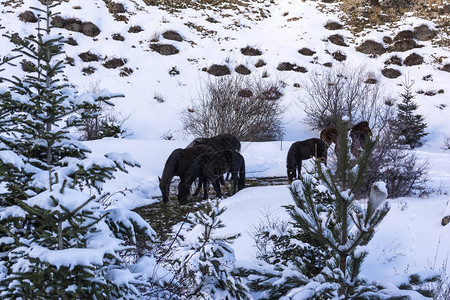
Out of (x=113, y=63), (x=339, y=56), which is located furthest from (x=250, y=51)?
(x=113, y=63)

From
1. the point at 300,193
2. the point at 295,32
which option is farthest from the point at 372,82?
the point at 300,193

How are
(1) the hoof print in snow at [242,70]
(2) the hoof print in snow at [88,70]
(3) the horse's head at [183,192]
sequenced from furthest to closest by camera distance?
(1) the hoof print in snow at [242,70] → (2) the hoof print in snow at [88,70] → (3) the horse's head at [183,192]

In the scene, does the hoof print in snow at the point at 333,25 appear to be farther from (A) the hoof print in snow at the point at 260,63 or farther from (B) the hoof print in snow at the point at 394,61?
(A) the hoof print in snow at the point at 260,63

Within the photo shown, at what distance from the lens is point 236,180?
391 inches

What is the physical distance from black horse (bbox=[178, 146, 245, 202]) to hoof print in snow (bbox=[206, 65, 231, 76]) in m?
16.3

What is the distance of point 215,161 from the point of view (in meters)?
9.60

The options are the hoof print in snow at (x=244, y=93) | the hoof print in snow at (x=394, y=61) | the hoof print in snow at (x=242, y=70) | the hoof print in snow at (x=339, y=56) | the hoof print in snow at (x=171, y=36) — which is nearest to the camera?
the hoof print in snow at (x=244, y=93)

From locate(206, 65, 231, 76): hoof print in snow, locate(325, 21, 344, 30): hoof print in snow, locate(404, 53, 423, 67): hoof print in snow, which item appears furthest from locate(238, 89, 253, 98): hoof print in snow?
locate(325, 21, 344, 30): hoof print in snow

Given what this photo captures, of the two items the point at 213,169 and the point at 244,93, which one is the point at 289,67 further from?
the point at 213,169

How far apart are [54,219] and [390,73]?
28697 mm

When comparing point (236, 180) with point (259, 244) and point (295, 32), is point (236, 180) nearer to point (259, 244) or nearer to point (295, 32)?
point (259, 244)

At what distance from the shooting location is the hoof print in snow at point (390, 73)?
26.6 metres

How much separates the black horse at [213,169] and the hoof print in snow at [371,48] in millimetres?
22832

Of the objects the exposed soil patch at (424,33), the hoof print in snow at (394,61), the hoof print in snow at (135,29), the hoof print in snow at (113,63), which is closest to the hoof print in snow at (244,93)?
the hoof print in snow at (113,63)
